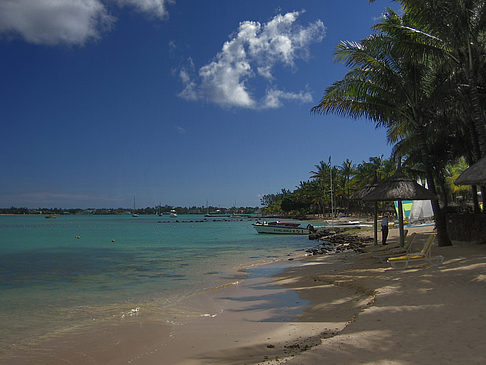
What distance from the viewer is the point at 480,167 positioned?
8.21 m

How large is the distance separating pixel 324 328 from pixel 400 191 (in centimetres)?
753

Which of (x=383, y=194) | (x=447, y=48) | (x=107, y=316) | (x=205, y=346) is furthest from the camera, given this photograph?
(x=383, y=194)

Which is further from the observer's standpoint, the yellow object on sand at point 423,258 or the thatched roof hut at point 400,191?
the thatched roof hut at point 400,191

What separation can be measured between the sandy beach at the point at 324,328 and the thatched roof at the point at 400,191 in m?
2.70

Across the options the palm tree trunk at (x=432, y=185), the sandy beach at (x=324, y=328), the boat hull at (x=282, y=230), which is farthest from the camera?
the boat hull at (x=282, y=230)

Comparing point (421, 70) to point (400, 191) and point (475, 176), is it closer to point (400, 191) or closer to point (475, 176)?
point (400, 191)

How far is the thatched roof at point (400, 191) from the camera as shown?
451 inches

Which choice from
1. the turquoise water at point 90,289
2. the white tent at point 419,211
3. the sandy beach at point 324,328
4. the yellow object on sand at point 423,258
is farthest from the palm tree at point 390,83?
the white tent at point 419,211

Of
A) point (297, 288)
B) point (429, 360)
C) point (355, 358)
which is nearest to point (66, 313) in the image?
point (297, 288)

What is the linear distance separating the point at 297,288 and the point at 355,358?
→ 222 inches

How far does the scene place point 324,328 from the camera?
560cm

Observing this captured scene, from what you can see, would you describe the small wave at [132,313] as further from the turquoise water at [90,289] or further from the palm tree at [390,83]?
the palm tree at [390,83]

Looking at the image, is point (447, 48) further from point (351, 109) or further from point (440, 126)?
point (440, 126)

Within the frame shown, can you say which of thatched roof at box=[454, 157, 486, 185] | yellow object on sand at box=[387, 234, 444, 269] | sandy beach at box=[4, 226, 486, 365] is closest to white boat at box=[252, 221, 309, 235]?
yellow object on sand at box=[387, 234, 444, 269]
